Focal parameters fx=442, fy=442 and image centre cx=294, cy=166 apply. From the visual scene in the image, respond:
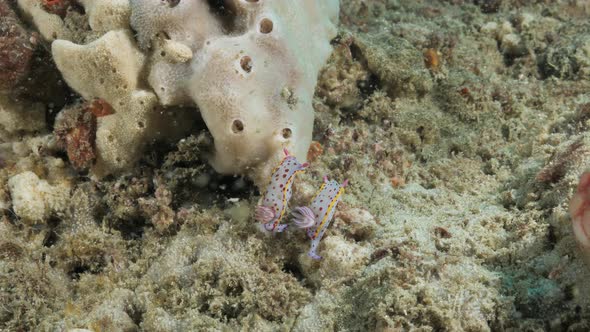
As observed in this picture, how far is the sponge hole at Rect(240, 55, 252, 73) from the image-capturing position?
3.32 metres

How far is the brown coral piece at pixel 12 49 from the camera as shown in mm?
3656

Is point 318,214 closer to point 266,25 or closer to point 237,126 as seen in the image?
point 237,126

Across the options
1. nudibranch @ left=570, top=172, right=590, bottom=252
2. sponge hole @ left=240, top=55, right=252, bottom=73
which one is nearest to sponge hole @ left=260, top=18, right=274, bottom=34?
sponge hole @ left=240, top=55, right=252, bottom=73

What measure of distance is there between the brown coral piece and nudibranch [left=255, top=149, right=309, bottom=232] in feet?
7.83

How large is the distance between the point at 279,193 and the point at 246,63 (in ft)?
3.32

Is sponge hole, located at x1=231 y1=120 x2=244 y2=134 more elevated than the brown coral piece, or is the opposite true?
sponge hole, located at x1=231 y1=120 x2=244 y2=134

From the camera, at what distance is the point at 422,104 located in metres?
4.76

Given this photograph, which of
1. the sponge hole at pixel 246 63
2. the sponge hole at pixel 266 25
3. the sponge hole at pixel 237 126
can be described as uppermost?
the sponge hole at pixel 266 25

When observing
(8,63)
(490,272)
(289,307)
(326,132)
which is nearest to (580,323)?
(490,272)

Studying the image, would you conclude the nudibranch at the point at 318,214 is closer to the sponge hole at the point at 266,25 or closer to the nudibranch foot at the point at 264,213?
the nudibranch foot at the point at 264,213

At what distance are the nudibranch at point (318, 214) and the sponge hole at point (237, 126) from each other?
0.73 m

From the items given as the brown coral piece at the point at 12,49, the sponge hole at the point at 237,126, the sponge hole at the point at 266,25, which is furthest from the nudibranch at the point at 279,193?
the brown coral piece at the point at 12,49

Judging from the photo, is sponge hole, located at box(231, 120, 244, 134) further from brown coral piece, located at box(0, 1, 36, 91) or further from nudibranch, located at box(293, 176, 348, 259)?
brown coral piece, located at box(0, 1, 36, 91)

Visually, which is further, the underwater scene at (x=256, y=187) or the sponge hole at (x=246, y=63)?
the sponge hole at (x=246, y=63)
